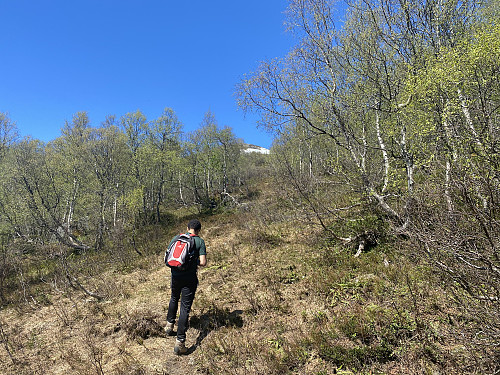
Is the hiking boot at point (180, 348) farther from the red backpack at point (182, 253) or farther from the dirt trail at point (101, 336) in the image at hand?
the red backpack at point (182, 253)

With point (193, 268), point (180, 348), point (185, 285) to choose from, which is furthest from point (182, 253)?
point (180, 348)

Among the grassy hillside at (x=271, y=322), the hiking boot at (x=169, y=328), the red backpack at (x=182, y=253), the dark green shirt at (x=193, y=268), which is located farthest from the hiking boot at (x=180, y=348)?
the red backpack at (x=182, y=253)

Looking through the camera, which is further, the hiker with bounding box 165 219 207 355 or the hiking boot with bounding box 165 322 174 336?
the hiking boot with bounding box 165 322 174 336

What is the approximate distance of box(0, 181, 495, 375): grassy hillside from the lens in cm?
325

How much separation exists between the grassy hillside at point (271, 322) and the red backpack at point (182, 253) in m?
1.54

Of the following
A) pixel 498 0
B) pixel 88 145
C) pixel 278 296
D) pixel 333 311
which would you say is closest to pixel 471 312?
pixel 333 311

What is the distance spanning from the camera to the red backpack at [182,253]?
4184 millimetres

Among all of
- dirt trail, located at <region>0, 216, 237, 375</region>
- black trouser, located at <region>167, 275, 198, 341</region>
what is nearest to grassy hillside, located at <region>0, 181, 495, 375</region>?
dirt trail, located at <region>0, 216, 237, 375</region>

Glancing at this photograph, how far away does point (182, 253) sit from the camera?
4.23 meters

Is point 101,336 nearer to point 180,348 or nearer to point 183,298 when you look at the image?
point 180,348

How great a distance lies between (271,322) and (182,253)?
7.54 feet

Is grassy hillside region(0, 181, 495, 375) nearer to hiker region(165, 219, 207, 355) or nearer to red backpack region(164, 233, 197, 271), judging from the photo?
hiker region(165, 219, 207, 355)

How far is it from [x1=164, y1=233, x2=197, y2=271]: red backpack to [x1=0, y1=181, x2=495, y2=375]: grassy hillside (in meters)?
1.54

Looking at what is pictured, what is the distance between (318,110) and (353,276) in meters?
5.33
